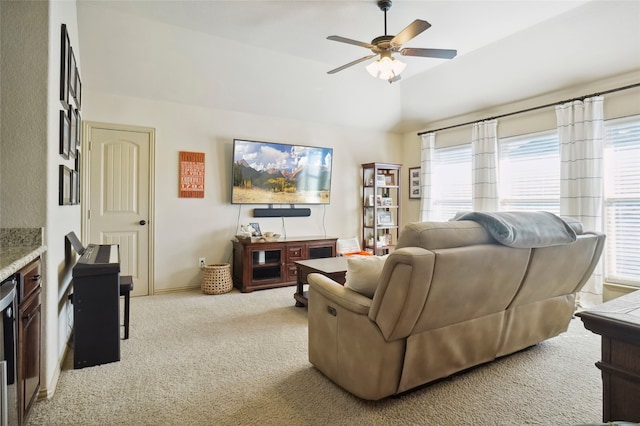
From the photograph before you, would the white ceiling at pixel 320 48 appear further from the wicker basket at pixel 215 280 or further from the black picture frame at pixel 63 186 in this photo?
the wicker basket at pixel 215 280

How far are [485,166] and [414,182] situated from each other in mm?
1503

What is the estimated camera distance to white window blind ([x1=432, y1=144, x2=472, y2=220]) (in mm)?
5500

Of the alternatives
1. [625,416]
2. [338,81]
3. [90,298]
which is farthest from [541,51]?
[90,298]

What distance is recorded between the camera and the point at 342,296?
2.05 meters

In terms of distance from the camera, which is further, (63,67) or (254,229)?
(254,229)

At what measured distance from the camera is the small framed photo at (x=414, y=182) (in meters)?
6.26

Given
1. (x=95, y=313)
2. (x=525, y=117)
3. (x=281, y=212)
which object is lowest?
(x=95, y=313)

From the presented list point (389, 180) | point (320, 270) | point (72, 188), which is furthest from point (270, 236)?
point (389, 180)

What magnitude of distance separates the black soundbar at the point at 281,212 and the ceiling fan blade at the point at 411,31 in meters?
2.97

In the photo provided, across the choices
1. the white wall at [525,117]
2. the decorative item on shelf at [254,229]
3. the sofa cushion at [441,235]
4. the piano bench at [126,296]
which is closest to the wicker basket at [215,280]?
the decorative item on shelf at [254,229]

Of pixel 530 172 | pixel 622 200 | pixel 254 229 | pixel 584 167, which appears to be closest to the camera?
pixel 622 200

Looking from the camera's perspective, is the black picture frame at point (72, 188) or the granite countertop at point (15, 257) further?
the black picture frame at point (72, 188)

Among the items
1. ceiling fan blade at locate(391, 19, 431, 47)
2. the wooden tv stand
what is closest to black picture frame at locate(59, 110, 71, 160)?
the wooden tv stand

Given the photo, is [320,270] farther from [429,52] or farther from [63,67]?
[63,67]
